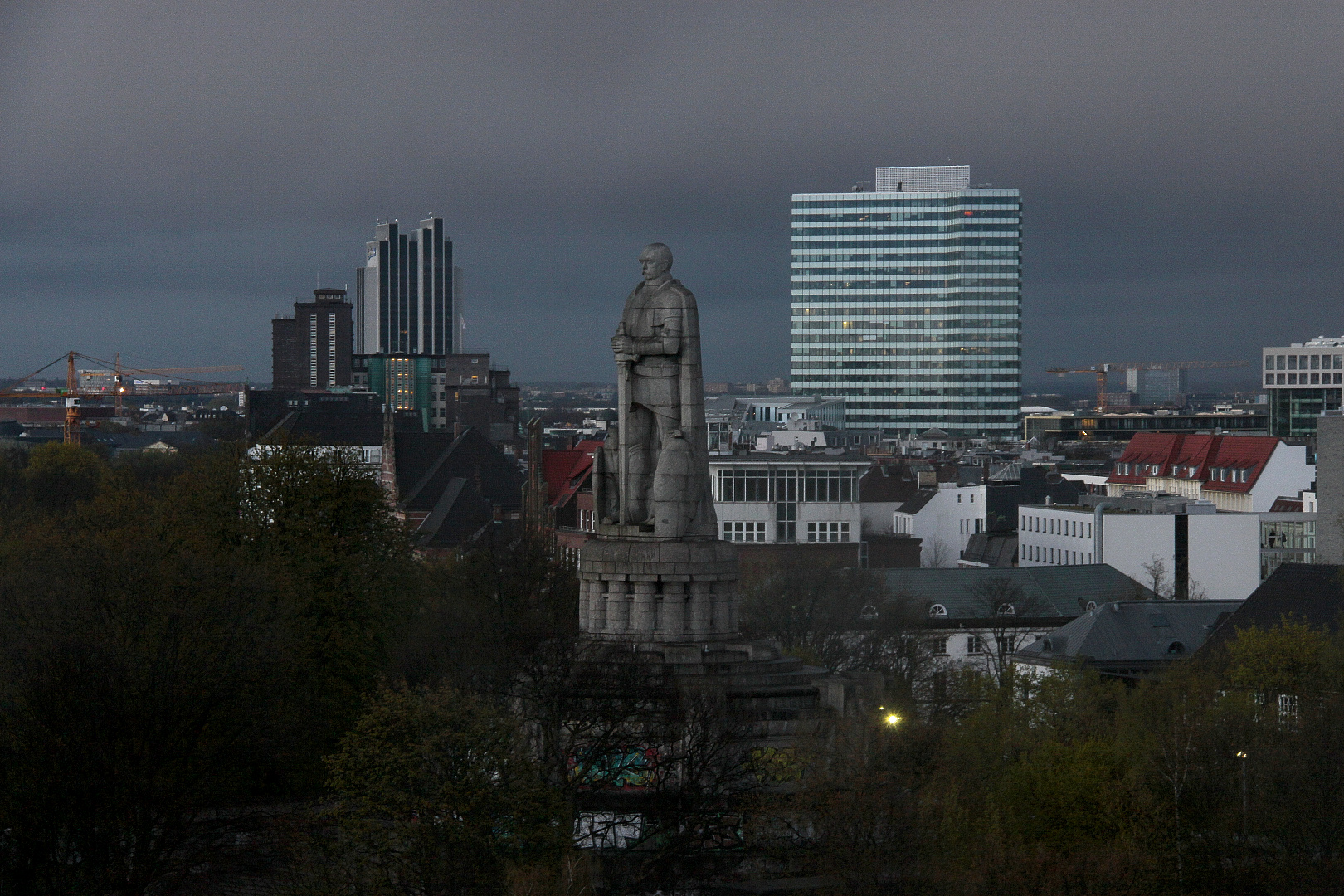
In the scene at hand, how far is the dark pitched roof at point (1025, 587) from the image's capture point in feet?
331

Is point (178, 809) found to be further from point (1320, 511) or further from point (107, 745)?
point (1320, 511)

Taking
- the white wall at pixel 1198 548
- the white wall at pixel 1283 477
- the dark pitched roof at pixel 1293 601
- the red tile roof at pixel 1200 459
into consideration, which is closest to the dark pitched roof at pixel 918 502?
the red tile roof at pixel 1200 459

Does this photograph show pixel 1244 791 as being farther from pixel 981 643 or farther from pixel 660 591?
pixel 981 643

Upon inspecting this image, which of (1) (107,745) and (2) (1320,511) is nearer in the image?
(1) (107,745)

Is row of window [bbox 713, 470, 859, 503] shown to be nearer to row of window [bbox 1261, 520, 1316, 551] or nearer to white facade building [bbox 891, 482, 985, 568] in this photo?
white facade building [bbox 891, 482, 985, 568]

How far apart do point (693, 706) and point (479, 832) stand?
6.04 m

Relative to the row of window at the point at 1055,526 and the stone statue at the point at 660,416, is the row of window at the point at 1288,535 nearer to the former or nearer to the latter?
the row of window at the point at 1055,526

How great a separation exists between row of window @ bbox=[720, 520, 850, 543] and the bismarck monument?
7543cm

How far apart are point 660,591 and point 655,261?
7.51 m

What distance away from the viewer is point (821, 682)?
156 ft

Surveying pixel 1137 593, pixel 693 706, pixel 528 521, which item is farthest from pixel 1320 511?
pixel 693 706

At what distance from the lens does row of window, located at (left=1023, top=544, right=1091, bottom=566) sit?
125562mm

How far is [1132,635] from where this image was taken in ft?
292

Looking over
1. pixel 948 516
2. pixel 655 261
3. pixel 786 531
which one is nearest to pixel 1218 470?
pixel 948 516
